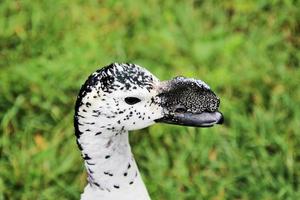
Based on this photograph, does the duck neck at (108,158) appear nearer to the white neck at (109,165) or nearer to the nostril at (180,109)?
the white neck at (109,165)

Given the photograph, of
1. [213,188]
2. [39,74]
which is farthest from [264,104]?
[39,74]

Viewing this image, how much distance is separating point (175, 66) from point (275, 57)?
476 mm

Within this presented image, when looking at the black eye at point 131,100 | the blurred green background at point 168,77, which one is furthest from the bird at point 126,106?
the blurred green background at point 168,77

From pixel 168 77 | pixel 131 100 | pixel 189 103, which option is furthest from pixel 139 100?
pixel 168 77

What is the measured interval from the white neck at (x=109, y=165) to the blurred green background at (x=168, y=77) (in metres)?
0.75

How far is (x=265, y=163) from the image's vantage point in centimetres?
268

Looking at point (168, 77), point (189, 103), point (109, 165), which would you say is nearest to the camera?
point (189, 103)

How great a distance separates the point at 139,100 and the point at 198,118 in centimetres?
16

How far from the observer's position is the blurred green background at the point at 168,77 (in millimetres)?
2654

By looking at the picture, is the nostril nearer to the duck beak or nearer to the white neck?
the duck beak

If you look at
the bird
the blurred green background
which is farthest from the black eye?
the blurred green background

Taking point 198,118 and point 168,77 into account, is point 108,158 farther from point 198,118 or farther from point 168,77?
point 168,77

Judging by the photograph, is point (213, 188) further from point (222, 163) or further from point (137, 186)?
point (137, 186)

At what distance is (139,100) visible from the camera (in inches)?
67.5
